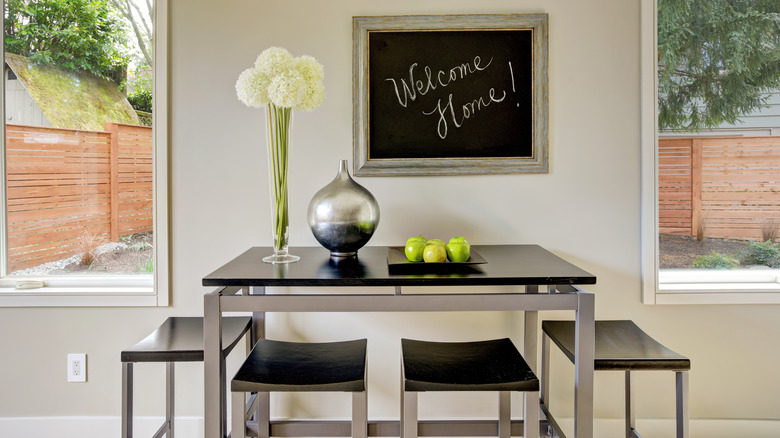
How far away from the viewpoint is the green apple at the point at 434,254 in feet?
5.18

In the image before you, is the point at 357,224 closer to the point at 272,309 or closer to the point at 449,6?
the point at 272,309

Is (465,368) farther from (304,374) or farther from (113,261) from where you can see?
(113,261)

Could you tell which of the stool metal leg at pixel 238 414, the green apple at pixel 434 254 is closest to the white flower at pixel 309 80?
the green apple at pixel 434 254

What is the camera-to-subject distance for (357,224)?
1732 mm

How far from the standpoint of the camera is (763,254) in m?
2.18

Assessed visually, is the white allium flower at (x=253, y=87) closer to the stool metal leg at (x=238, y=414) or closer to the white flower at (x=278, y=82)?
the white flower at (x=278, y=82)

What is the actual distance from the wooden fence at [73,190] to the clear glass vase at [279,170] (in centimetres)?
82

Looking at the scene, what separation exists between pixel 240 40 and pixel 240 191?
2.25 ft

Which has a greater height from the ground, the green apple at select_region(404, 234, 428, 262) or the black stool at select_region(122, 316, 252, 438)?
the green apple at select_region(404, 234, 428, 262)

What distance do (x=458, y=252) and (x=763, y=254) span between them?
1637mm

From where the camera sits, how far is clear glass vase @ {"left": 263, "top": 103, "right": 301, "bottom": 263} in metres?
1.73

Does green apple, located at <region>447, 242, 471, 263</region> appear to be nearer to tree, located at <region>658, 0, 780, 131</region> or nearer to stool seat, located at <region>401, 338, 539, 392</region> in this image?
stool seat, located at <region>401, 338, 539, 392</region>

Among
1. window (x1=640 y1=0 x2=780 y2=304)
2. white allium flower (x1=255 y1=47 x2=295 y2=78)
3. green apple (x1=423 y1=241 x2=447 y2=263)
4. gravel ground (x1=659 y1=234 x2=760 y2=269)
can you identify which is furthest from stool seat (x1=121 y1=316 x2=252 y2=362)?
gravel ground (x1=659 y1=234 x2=760 y2=269)

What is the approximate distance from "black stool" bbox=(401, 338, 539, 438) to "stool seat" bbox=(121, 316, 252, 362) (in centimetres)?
65
